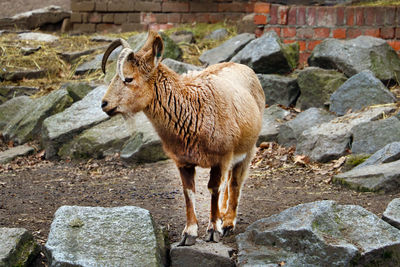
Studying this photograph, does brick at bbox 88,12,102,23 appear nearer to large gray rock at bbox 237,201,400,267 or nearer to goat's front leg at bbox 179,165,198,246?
goat's front leg at bbox 179,165,198,246

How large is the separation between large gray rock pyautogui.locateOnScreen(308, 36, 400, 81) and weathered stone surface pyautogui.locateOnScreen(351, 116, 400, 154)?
173 centimetres

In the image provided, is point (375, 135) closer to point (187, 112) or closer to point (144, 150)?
point (144, 150)

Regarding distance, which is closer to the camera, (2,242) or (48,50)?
(2,242)

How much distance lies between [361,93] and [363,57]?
91cm

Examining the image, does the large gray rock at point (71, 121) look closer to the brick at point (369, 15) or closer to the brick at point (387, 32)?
the brick at point (369, 15)

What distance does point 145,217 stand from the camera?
4809 mm

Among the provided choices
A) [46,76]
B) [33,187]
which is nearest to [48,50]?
[46,76]

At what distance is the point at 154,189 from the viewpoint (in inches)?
270

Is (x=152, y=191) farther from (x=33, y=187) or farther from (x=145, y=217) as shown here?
(x=145, y=217)

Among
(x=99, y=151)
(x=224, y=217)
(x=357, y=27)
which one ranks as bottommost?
(x=99, y=151)

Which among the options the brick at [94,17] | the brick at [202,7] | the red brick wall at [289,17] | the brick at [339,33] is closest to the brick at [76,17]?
the brick at [94,17]

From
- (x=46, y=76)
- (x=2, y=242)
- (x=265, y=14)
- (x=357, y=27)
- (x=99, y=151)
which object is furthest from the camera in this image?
(x=46, y=76)

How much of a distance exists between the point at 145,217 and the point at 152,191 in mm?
1952

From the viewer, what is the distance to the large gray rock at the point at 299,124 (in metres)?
8.03
